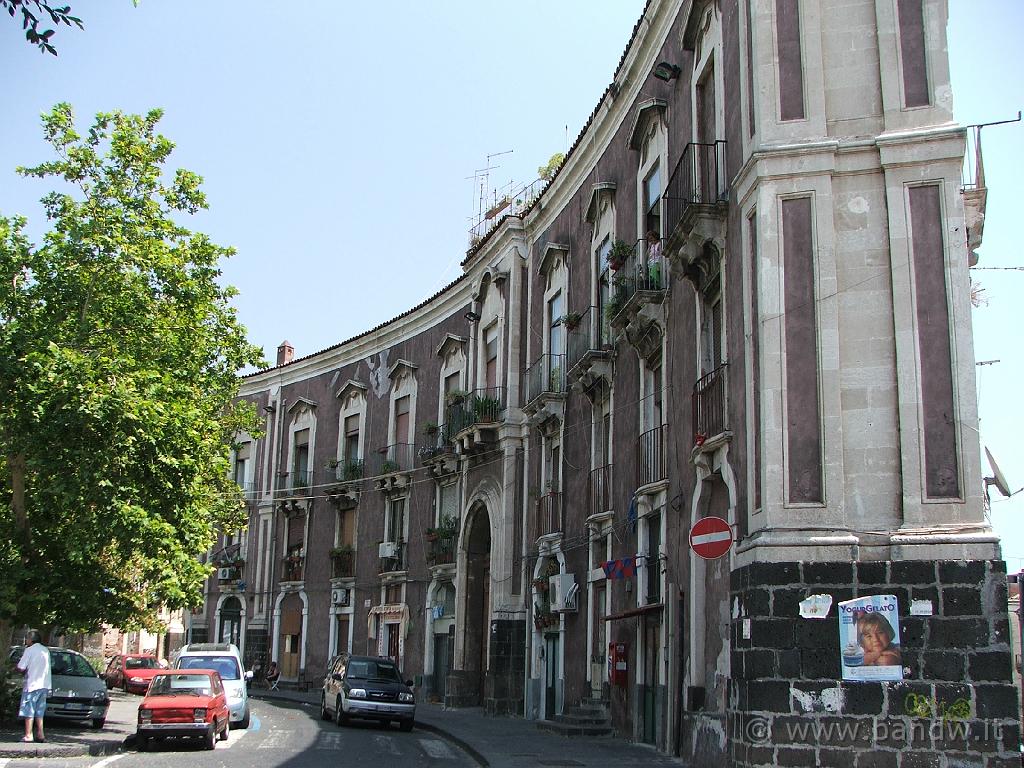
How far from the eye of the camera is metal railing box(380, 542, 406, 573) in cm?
3669

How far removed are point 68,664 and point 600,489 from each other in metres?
11.0

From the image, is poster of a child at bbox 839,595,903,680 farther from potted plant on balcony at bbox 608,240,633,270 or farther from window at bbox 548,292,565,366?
window at bbox 548,292,565,366

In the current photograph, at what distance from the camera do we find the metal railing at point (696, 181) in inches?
659

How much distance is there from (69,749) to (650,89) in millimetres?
15305

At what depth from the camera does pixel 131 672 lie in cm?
3900

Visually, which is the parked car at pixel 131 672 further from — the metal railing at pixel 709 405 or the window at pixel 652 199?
the metal railing at pixel 709 405

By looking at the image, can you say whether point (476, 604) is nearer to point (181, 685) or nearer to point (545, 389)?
point (545, 389)

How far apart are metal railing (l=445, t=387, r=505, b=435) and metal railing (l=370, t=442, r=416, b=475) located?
14.7 ft

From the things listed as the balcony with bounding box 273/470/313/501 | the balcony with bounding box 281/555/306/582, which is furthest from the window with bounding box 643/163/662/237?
the balcony with bounding box 281/555/306/582

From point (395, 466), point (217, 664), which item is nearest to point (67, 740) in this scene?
point (217, 664)

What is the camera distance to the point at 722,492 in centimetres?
1666

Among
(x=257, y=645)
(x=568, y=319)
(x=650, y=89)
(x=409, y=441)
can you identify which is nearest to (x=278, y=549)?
(x=257, y=645)

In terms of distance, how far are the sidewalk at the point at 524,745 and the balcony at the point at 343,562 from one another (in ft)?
40.0

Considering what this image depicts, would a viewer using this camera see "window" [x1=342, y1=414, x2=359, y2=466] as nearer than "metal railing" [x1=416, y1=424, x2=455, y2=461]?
No
